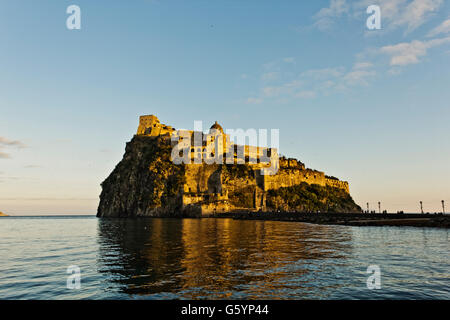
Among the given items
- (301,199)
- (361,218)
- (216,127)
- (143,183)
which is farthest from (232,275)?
(216,127)

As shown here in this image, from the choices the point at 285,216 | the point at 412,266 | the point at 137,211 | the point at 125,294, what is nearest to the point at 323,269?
the point at 412,266

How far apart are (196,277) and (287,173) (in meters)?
171

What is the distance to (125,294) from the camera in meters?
13.9

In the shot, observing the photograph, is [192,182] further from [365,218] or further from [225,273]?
[225,273]

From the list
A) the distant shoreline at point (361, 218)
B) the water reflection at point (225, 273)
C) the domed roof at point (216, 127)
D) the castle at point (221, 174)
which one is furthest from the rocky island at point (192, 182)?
the water reflection at point (225, 273)

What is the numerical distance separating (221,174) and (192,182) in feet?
53.6

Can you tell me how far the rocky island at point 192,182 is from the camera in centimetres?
→ 13988

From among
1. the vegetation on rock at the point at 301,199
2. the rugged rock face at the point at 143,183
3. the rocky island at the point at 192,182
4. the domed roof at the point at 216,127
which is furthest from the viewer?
the domed roof at the point at 216,127

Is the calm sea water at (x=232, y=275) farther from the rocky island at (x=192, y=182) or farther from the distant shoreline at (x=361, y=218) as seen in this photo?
the rocky island at (x=192, y=182)

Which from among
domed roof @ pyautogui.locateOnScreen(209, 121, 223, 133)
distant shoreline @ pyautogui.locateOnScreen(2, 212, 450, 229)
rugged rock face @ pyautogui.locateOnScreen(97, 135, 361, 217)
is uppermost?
domed roof @ pyautogui.locateOnScreen(209, 121, 223, 133)

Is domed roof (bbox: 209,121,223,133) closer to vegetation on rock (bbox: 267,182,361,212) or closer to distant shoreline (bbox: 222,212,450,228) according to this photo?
vegetation on rock (bbox: 267,182,361,212)

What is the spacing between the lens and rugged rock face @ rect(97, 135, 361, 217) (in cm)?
13900

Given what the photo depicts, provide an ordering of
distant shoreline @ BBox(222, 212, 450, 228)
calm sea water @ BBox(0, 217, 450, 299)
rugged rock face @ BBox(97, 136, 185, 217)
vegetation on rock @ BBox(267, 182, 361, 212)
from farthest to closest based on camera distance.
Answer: vegetation on rock @ BBox(267, 182, 361, 212)
rugged rock face @ BBox(97, 136, 185, 217)
distant shoreline @ BBox(222, 212, 450, 228)
calm sea water @ BBox(0, 217, 450, 299)

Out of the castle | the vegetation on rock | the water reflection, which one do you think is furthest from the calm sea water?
the vegetation on rock
